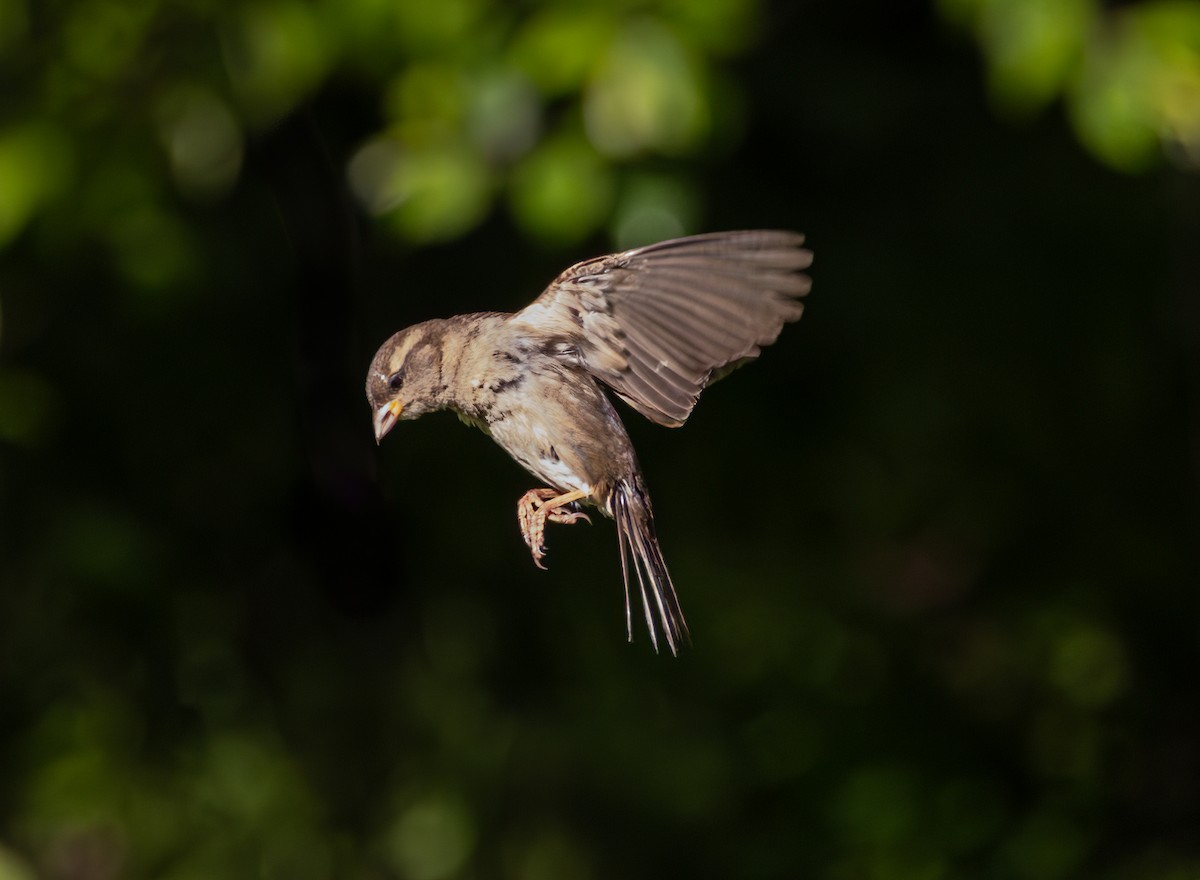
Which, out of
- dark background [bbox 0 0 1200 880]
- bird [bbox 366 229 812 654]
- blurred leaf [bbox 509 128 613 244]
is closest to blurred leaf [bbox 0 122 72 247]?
dark background [bbox 0 0 1200 880]

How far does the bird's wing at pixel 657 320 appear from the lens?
1.20 meters

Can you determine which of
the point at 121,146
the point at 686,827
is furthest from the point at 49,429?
the point at 686,827

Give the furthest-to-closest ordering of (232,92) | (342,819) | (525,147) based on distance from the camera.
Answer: (342,819)
(232,92)
(525,147)

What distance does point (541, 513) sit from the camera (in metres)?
1.22

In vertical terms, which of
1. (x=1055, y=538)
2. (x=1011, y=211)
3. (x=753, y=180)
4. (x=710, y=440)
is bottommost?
(x=1055, y=538)

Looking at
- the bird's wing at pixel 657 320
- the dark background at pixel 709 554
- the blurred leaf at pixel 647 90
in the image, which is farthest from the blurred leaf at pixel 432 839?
the bird's wing at pixel 657 320

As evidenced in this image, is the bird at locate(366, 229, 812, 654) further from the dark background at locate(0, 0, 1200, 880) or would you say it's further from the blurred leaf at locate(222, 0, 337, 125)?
the dark background at locate(0, 0, 1200, 880)

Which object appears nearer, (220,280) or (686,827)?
(220,280)

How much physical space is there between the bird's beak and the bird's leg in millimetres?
134

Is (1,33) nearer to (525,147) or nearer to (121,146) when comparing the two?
(121,146)

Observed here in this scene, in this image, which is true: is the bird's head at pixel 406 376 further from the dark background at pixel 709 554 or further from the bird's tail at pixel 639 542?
the dark background at pixel 709 554

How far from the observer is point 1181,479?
4062mm

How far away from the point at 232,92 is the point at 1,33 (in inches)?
16.0

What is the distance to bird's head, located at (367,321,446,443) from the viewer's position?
1.09m
